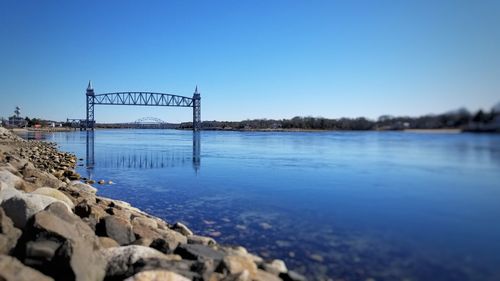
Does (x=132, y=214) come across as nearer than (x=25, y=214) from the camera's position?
No

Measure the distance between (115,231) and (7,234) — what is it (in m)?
1.91

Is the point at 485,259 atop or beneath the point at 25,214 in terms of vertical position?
beneath

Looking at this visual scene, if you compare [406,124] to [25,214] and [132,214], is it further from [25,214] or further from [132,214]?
[25,214]

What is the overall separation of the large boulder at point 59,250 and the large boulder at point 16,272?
239 millimetres

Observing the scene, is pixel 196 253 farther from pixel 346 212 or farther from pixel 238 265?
pixel 346 212

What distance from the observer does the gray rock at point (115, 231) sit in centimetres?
723

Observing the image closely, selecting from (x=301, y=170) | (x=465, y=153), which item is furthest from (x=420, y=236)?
(x=465, y=153)

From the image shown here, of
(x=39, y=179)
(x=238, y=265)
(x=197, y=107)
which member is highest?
(x=197, y=107)

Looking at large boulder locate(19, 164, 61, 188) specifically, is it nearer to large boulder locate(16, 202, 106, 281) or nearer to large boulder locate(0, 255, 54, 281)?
large boulder locate(16, 202, 106, 281)

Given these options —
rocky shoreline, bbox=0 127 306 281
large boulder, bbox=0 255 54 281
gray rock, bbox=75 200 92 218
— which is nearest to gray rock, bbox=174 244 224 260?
rocky shoreline, bbox=0 127 306 281

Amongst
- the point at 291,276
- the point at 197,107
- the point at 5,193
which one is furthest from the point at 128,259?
the point at 197,107

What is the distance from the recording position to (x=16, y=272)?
4680 mm

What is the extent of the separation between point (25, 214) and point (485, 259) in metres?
8.51

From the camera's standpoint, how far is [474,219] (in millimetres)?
11328
